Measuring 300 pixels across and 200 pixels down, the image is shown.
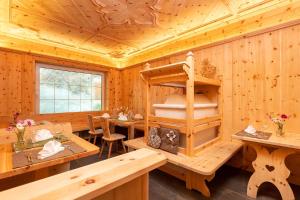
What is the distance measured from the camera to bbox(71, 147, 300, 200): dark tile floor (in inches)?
75.4

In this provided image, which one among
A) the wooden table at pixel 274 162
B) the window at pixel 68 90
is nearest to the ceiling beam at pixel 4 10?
the window at pixel 68 90

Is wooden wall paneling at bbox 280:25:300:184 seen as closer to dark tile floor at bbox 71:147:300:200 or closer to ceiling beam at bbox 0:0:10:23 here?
dark tile floor at bbox 71:147:300:200

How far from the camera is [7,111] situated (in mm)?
3346

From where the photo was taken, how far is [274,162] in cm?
181

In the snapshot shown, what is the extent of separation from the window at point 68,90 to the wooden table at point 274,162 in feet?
13.3

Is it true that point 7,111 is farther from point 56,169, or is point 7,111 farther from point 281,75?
point 281,75

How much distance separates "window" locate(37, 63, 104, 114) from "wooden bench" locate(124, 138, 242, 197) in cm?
274

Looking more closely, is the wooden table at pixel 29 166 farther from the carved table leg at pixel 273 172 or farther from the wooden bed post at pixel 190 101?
the carved table leg at pixel 273 172

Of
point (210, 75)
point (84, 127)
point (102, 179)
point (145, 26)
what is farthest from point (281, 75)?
point (84, 127)

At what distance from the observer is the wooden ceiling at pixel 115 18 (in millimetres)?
2299

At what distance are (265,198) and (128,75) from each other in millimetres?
4102

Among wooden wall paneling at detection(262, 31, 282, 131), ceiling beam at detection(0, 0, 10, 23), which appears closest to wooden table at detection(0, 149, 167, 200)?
wooden wall paneling at detection(262, 31, 282, 131)

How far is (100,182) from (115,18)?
8.79ft

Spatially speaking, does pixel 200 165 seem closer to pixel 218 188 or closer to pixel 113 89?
pixel 218 188
